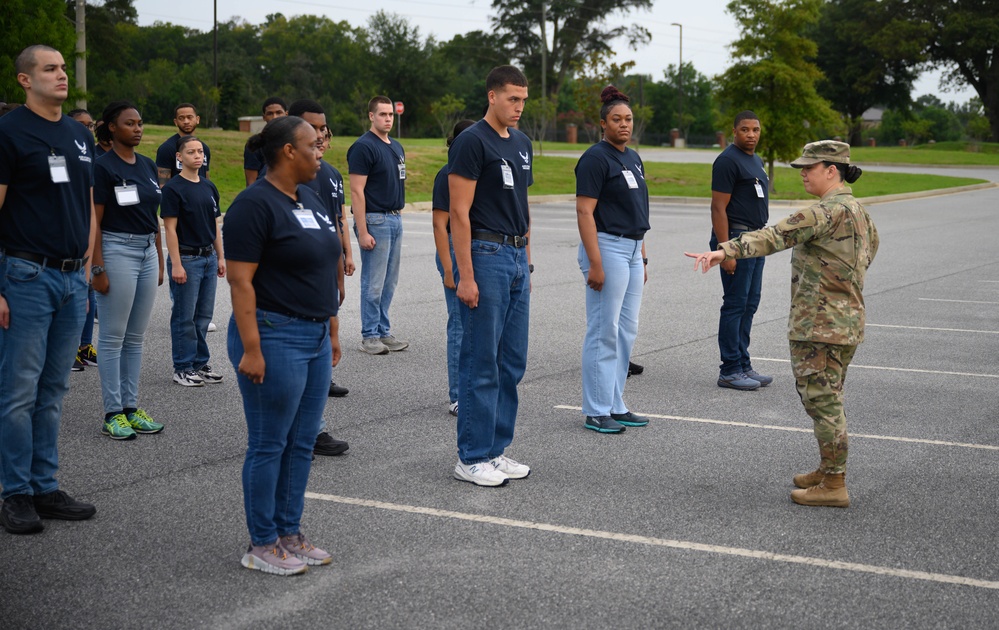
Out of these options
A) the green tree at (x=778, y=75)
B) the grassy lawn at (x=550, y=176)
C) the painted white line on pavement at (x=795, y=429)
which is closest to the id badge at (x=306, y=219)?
the painted white line on pavement at (x=795, y=429)

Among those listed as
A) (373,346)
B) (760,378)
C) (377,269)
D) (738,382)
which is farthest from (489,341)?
(377,269)

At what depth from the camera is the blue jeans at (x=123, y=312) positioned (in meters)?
6.91

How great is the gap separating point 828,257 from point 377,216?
5.28 m

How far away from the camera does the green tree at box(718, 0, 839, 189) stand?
32.3 metres

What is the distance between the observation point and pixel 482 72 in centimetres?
10556

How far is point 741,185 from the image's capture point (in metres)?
8.63

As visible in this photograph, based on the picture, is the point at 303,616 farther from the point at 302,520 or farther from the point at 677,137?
the point at 677,137

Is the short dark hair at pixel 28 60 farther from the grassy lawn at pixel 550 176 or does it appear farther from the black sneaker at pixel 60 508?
the grassy lawn at pixel 550 176

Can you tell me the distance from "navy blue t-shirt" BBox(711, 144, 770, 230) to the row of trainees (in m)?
2.77

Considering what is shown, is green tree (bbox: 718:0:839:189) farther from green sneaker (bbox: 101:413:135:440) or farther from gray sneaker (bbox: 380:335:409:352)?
green sneaker (bbox: 101:413:135:440)

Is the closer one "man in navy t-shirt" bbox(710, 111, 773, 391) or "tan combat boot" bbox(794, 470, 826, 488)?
"tan combat boot" bbox(794, 470, 826, 488)

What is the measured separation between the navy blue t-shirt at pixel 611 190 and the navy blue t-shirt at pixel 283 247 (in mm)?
2864

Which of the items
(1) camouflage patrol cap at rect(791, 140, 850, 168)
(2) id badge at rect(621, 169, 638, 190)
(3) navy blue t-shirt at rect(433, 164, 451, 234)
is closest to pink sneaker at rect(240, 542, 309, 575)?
(3) navy blue t-shirt at rect(433, 164, 451, 234)

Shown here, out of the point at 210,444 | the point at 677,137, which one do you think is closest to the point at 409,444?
the point at 210,444
